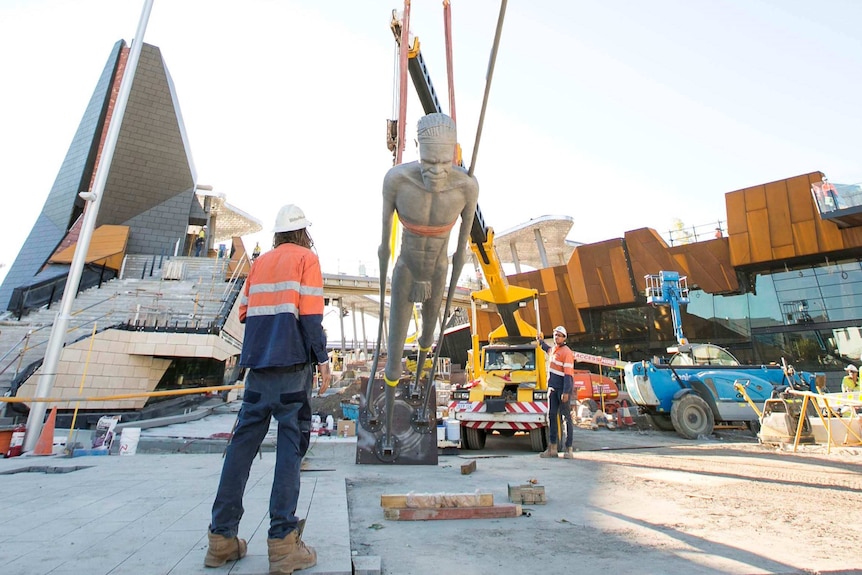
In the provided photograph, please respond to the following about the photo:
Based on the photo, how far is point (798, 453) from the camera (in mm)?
7746

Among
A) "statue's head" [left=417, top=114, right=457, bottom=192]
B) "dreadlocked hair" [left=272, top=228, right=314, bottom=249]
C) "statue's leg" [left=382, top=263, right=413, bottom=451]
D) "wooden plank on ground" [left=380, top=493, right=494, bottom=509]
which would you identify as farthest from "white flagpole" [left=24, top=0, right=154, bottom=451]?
"statue's head" [left=417, top=114, right=457, bottom=192]

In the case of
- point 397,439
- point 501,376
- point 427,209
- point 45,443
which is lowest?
point 45,443

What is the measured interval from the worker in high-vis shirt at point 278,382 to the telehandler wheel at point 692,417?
34.4 feet

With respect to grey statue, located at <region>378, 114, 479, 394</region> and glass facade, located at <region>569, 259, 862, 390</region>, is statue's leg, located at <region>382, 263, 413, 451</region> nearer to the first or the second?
grey statue, located at <region>378, 114, 479, 394</region>

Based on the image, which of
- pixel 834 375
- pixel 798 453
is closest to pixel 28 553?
pixel 798 453

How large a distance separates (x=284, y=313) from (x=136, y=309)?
1401cm

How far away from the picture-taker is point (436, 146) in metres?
2.79

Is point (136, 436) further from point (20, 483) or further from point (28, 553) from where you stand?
point (28, 553)

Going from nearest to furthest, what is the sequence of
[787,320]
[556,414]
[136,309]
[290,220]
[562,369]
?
[290,220], [562,369], [556,414], [136,309], [787,320]

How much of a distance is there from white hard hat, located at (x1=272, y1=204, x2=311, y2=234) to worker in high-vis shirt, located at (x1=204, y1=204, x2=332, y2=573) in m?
0.14

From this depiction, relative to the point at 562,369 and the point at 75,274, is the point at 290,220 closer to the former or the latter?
the point at 562,369

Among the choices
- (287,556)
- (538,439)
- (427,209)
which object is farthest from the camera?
(538,439)

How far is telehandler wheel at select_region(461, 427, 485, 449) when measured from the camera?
9228 mm

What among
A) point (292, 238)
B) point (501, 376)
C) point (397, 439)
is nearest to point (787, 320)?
point (501, 376)
